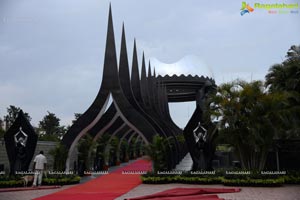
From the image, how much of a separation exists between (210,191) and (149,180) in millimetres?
3280

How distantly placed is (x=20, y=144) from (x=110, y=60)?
6.07m

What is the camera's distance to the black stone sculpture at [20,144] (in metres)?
12.4

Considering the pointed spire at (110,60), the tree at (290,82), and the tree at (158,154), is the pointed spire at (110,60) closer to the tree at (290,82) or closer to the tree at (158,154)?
the tree at (158,154)

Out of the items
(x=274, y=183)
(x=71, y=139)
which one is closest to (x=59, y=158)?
(x=71, y=139)

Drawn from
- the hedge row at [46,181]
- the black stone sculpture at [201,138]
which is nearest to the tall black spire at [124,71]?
the black stone sculpture at [201,138]

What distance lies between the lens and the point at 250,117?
11305 millimetres

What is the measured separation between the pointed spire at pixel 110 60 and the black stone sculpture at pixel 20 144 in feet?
14.8

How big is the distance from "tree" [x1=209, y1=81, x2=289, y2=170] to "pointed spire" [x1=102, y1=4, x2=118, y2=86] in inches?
225

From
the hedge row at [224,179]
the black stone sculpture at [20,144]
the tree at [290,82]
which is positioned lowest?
the hedge row at [224,179]

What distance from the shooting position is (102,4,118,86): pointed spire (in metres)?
15.4

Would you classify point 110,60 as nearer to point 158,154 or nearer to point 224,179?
point 158,154

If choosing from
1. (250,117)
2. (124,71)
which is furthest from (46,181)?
(124,71)

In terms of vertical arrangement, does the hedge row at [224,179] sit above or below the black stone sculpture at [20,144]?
below

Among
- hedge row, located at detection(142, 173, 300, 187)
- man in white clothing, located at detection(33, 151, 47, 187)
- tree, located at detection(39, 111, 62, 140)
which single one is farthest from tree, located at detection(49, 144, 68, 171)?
tree, located at detection(39, 111, 62, 140)
